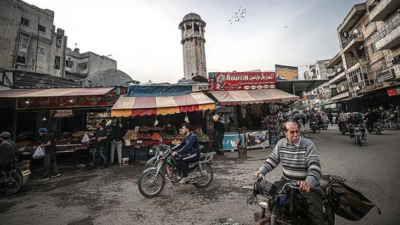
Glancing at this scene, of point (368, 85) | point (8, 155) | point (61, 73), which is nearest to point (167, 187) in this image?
point (8, 155)

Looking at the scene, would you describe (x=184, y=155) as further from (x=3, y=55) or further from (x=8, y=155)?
(x=3, y=55)

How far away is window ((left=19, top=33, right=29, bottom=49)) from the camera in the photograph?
23.6 meters

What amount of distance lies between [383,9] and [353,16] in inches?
278

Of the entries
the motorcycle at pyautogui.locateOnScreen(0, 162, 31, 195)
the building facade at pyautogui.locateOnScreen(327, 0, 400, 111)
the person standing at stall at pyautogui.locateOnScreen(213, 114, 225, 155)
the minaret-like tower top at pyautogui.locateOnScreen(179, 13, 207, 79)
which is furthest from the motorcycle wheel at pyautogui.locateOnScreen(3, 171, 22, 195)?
the minaret-like tower top at pyautogui.locateOnScreen(179, 13, 207, 79)

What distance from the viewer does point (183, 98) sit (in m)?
9.59

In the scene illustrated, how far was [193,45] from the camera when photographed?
3183 cm

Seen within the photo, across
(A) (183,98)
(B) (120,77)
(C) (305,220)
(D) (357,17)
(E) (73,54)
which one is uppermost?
(E) (73,54)

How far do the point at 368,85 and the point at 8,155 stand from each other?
3202cm

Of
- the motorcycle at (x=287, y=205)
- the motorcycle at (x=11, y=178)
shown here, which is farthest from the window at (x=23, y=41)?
the motorcycle at (x=287, y=205)

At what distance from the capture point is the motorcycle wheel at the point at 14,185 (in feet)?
17.1

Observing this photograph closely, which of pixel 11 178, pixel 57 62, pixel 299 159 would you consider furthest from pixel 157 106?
pixel 57 62

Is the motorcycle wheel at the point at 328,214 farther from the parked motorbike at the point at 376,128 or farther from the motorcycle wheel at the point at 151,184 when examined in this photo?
the parked motorbike at the point at 376,128

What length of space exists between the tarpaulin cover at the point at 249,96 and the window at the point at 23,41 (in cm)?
2938

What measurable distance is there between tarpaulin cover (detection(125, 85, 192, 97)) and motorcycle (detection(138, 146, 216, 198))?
5597 mm
